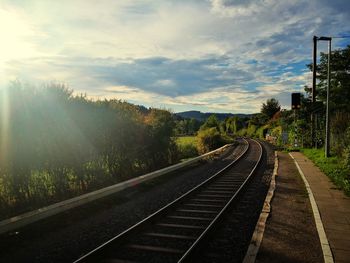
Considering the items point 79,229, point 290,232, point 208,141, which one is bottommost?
point 79,229

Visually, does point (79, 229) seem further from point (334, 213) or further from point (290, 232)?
point (334, 213)

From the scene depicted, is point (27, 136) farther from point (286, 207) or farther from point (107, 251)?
point (286, 207)

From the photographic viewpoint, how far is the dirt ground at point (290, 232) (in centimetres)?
654

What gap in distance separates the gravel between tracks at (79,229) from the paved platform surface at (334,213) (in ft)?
16.0

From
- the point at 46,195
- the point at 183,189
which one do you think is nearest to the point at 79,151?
the point at 46,195

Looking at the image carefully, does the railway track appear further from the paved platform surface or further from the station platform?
the paved platform surface

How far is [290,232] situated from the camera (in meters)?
8.05

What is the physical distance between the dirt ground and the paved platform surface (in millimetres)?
320

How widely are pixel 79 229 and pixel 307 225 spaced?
19.3 feet

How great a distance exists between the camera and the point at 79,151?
13.4 m

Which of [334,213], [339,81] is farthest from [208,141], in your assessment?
[334,213]

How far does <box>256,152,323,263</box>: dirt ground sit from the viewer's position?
6539 mm

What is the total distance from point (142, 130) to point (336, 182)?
1045 cm

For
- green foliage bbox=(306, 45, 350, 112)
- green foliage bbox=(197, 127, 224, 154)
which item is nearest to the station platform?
green foliage bbox=(306, 45, 350, 112)
